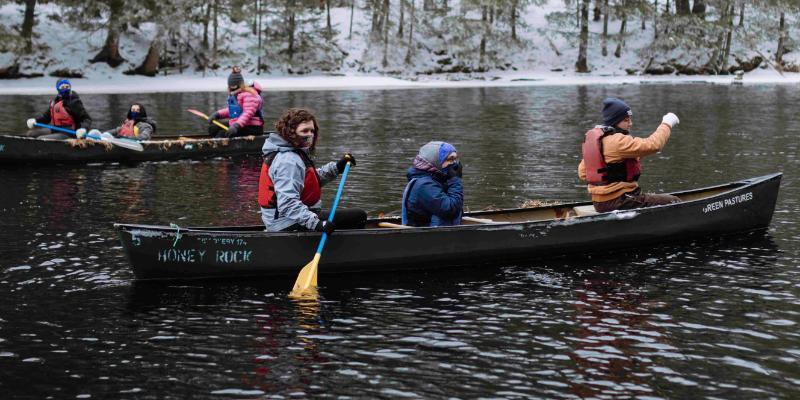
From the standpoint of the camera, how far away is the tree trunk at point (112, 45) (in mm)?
42562

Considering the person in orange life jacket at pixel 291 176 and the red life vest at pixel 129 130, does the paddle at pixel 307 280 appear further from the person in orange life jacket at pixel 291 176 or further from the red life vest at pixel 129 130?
the red life vest at pixel 129 130

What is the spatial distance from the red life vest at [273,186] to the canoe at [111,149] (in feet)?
32.1

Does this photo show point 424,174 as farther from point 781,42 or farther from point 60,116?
point 781,42

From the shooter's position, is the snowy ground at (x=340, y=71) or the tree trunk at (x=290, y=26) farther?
the tree trunk at (x=290, y=26)

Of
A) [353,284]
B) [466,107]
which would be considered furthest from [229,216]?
[466,107]

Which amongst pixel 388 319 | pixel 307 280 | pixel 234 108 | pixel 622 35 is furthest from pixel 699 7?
pixel 388 319

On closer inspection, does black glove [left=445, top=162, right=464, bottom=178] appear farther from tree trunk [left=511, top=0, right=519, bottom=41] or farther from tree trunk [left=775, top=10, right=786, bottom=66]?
tree trunk [left=775, top=10, right=786, bottom=66]

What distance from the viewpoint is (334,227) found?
9781 millimetres

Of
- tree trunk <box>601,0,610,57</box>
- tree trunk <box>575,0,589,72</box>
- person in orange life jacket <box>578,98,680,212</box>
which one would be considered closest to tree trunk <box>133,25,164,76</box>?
tree trunk <box>575,0,589,72</box>

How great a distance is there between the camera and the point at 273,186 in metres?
9.85

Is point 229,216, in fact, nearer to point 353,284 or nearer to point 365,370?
point 353,284

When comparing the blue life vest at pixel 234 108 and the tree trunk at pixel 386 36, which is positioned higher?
the tree trunk at pixel 386 36

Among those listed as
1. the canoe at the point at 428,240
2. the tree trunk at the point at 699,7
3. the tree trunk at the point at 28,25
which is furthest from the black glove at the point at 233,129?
the tree trunk at the point at 699,7

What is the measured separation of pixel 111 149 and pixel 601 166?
11260 millimetres
